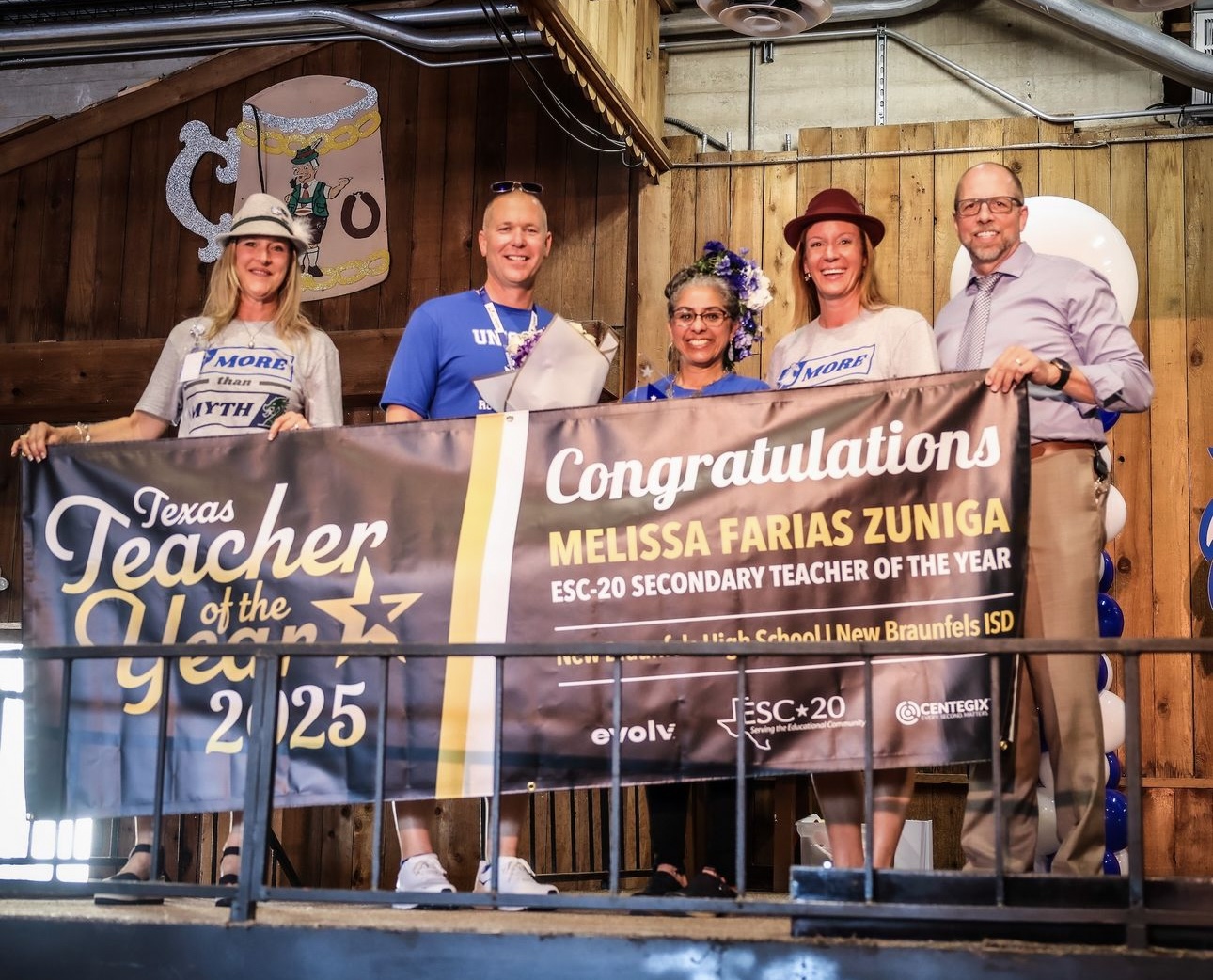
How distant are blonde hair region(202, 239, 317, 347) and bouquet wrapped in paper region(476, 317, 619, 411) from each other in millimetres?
580

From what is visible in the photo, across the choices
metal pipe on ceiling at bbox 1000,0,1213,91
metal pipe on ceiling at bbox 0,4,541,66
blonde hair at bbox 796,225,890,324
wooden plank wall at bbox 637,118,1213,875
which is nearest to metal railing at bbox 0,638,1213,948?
blonde hair at bbox 796,225,890,324

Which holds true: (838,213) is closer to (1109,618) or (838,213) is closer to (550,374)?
(550,374)

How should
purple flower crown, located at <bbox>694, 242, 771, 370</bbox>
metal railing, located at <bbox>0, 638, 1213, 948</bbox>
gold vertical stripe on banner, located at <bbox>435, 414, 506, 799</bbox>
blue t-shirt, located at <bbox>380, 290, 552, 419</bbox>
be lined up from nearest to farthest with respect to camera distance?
metal railing, located at <bbox>0, 638, 1213, 948</bbox> → gold vertical stripe on banner, located at <bbox>435, 414, 506, 799</bbox> → blue t-shirt, located at <bbox>380, 290, 552, 419</bbox> → purple flower crown, located at <bbox>694, 242, 771, 370</bbox>

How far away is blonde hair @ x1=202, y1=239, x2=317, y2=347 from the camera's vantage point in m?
4.02

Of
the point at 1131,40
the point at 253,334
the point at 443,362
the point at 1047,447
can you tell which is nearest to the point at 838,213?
the point at 1047,447

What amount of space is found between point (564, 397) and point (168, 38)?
3.63 meters

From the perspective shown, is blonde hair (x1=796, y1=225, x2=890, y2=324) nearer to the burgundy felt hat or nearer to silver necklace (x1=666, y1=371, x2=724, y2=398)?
the burgundy felt hat

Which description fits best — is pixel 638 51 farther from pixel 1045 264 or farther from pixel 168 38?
pixel 1045 264

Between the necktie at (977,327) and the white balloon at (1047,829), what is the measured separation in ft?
4.46

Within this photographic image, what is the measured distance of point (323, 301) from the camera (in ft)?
22.2

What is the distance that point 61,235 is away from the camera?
714 cm

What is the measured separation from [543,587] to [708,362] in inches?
41.7

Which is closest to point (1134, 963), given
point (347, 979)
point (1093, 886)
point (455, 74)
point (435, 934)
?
point (1093, 886)

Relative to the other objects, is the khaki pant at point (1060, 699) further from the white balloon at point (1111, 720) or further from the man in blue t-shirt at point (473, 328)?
the man in blue t-shirt at point (473, 328)
